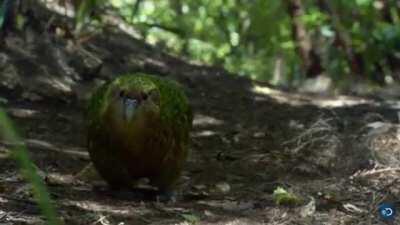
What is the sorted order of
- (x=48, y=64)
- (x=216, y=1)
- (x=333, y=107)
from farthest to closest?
(x=216, y=1)
(x=333, y=107)
(x=48, y=64)

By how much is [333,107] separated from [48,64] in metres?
2.25

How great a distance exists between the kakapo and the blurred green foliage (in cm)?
321

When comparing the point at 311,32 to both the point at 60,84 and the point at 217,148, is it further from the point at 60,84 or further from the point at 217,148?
the point at 217,148

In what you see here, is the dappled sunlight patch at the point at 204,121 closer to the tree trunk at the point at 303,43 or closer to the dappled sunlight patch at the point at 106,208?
the dappled sunlight patch at the point at 106,208

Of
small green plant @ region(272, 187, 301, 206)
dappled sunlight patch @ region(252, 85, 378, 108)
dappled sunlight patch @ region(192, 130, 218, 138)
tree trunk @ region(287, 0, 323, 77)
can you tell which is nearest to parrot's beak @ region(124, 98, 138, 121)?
small green plant @ region(272, 187, 301, 206)

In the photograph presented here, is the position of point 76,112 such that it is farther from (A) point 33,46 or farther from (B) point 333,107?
(B) point 333,107

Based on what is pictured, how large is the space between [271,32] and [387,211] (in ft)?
33.8

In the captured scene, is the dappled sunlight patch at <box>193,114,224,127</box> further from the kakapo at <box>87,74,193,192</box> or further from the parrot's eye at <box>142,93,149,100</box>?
the parrot's eye at <box>142,93,149,100</box>

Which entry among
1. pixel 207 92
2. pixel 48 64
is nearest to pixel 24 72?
pixel 48 64

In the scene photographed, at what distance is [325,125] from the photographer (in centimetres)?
470

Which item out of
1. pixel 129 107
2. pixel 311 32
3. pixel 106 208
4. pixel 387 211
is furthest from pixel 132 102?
pixel 311 32

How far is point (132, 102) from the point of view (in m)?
2.64

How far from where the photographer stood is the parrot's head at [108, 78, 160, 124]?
8.67 ft

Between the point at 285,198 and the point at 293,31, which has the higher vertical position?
the point at 293,31
